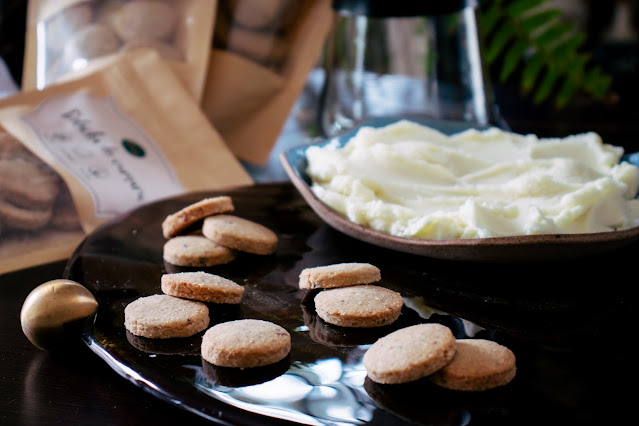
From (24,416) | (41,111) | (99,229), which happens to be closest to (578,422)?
(24,416)

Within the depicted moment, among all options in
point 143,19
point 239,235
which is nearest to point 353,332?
point 239,235

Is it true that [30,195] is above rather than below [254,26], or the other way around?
below

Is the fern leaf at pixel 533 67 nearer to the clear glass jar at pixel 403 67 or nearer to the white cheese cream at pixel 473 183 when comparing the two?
the clear glass jar at pixel 403 67

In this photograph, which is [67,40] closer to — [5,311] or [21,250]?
[21,250]

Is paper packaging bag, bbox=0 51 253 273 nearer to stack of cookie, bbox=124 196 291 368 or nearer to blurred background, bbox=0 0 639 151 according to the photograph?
stack of cookie, bbox=124 196 291 368

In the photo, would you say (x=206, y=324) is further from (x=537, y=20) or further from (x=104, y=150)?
(x=537, y=20)

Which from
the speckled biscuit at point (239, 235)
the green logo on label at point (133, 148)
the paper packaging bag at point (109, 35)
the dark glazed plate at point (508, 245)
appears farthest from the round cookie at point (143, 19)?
the dark glazed plate at point (508, 245)
